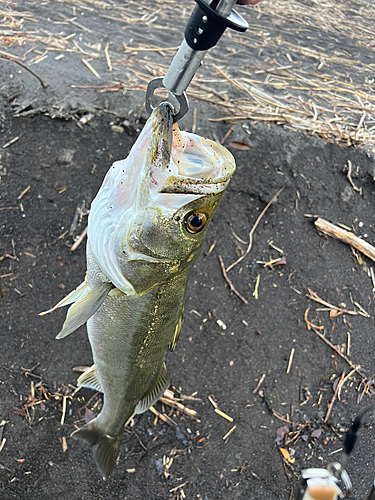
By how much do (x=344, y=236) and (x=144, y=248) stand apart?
10.4 feet

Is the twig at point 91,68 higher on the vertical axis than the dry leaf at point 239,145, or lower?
higher

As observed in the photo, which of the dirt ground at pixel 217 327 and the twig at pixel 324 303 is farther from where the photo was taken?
the twig at pixel 324 303

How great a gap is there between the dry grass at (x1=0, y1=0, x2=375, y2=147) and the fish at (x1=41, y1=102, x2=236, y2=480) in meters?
2.94

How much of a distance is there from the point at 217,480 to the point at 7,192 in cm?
311

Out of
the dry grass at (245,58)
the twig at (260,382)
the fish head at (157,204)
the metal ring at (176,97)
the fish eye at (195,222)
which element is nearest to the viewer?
the metal ring at (176,97)

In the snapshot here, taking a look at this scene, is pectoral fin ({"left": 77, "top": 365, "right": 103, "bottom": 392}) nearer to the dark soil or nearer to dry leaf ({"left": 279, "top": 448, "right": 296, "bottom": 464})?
the dark soil

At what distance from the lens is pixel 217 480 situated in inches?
126

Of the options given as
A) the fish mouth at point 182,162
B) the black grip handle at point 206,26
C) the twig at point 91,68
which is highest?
the black grip handle at point 206,26

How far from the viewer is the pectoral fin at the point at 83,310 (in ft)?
5.81

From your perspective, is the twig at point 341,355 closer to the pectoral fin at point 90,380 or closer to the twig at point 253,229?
the twig at point 253,229

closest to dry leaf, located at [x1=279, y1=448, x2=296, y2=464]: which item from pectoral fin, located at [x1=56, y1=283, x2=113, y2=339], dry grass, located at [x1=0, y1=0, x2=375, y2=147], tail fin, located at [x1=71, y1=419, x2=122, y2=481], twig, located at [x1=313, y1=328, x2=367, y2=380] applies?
twig, located at [x1=313, y1=328, x2=367, y2=380]

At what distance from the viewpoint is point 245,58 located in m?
5.59

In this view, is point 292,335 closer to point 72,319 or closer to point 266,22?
point 72,319

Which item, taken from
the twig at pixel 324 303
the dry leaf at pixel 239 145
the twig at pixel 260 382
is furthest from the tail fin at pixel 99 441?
the dry leaf at pixel 239 145
